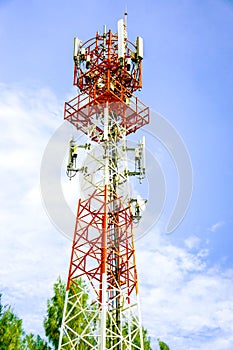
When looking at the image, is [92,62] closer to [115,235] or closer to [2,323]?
[115,235]

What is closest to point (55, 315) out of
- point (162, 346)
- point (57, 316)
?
point (57, 316)

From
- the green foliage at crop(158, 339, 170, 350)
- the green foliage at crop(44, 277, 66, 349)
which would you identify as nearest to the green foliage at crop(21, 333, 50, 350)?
the green foliage at crop(44, 277, 66, 349)

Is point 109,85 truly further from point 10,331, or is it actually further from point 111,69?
point 10,331

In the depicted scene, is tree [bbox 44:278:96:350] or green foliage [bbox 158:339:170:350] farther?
green foliage [bbox 158:339:170:350]

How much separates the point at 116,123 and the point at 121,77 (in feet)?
5.95

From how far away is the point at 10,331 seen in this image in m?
13.3

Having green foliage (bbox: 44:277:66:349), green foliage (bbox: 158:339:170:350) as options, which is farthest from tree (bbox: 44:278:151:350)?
green foliage (bbox: 158:339:170:350)

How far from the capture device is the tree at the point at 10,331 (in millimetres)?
13031

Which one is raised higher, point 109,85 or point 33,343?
point 109,85

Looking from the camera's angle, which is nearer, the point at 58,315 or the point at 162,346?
the point at 58,315

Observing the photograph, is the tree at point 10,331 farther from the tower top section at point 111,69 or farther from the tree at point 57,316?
the tower top section at point 111,69

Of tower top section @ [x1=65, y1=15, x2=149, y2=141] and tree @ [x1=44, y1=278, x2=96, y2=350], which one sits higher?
tower top section @ [x1=65, y1=15, x2=149, y2=141]

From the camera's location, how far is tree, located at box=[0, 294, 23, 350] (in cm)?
1303

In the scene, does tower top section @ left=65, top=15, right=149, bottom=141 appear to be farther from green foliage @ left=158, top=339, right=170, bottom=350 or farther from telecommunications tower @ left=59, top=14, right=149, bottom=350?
green foliage @ left=158, top=339, right=170, bottom=350
